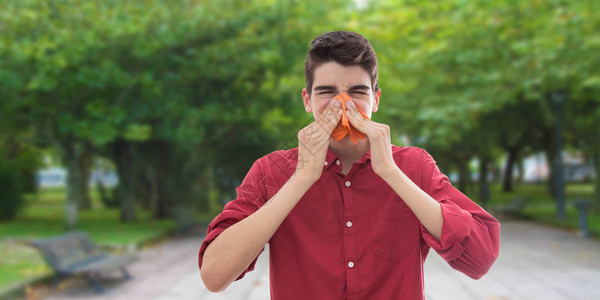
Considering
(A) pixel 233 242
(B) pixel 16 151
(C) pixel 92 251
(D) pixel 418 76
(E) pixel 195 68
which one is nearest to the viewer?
(A) pixel 233 242

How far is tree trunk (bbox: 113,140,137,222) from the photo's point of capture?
18.9 metres

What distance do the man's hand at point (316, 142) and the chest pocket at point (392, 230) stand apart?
0.95 feet

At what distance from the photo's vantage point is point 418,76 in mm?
17406

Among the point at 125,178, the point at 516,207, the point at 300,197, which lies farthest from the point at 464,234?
the point at 516,207

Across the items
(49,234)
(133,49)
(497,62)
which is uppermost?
(133,49)

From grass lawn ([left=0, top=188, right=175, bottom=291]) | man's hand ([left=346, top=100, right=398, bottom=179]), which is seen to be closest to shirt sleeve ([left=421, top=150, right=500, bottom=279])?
man's hand ([left=346, top=100, right=398, bottom=179])

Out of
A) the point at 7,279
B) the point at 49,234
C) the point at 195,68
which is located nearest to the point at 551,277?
the point at 7,279

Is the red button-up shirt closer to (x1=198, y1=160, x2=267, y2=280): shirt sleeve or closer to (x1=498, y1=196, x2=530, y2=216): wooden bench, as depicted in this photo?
(x1=198, y1=160, x2=267, y2=280): shirt sleeve

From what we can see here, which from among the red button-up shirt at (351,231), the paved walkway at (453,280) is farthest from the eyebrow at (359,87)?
the paved walkway at (453,280)

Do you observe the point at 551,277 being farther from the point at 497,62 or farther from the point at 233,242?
the point at 233,242

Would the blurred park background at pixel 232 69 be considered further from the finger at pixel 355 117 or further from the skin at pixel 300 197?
the finger at pixel 355 117

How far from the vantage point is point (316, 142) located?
1601 mm

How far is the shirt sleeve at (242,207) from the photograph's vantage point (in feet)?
5.38

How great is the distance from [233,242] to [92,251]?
9175 mm
